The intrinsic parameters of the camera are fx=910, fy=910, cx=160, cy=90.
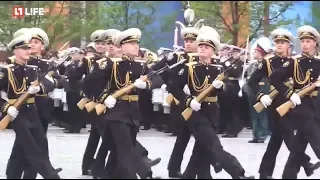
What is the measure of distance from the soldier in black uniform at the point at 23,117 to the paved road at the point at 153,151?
90 centimetres

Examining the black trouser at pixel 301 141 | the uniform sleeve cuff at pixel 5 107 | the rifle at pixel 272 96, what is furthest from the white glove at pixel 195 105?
the uniform sleeve cuff at pixel 5 107

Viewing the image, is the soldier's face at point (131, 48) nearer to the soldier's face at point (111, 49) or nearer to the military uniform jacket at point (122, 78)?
the military uniform jacket at point (122, 78)

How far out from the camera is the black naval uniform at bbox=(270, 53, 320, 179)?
32.1 feet

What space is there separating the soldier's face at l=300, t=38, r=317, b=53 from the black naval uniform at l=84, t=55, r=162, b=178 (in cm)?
166

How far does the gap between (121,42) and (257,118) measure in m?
5.37

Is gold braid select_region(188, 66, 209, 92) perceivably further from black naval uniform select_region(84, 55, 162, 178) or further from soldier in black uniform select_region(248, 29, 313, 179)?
soldier in black uniform select_region(248, 29, 313, 179)

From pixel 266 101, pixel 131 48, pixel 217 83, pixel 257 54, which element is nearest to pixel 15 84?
pixel 131 48

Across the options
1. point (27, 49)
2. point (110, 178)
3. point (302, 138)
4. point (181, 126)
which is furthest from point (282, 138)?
point (27, 49)

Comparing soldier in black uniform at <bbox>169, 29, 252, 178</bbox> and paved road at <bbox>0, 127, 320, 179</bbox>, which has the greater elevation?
soldier in black uniform at <bbox>169, 29, 252, 178</bbox>

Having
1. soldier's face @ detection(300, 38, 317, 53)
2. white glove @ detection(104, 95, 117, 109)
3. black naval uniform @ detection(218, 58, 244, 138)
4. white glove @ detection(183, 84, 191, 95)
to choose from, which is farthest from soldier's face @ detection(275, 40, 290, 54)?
black naval uniform @ detection(218, 58, 244, 138)

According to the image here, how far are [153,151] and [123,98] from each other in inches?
152

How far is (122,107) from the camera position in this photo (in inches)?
377

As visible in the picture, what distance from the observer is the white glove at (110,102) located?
9.47 m

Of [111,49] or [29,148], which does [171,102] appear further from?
[29,148]
